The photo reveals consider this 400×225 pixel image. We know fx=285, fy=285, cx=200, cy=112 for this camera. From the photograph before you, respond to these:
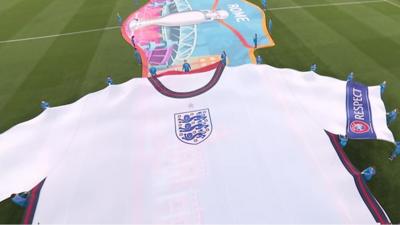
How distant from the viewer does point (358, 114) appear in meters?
8.82

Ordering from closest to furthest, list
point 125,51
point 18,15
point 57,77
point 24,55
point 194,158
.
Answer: point 194,158 → point 57,77 → point 125,51 → point 24,55 → point 18,15

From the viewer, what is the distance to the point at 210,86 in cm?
911

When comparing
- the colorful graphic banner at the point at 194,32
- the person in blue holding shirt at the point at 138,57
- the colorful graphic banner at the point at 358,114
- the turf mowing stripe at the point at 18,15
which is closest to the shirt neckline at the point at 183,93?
the colorful graphic banner at the point at 358,114

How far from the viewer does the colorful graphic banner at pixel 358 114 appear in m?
8.49

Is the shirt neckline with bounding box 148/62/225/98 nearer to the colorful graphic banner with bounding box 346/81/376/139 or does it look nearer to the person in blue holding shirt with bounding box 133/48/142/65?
the colorful graphic banner with bounding box 346/81/376/139

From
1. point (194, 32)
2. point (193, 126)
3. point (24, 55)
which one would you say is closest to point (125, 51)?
point (194, 32)

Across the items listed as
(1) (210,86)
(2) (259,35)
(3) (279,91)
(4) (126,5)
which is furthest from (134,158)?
(4) (126,5)

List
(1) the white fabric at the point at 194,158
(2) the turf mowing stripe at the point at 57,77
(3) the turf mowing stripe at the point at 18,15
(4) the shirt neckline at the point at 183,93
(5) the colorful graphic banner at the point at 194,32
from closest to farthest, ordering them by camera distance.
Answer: (1) the white fabric at the point at 194,158
(4) the shirt neckline at the point at 183,93
(2) the turf mowing stripe at the point at 57,77
(5) the colorful graphic banner at the point at 194,32
(3) the turf mowing stripe at the point at 18,15

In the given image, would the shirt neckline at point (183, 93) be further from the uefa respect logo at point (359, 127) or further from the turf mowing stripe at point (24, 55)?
the turf mowing stripe at point (24, 55)

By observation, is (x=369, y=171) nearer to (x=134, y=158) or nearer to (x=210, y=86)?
(x=210, y=86)

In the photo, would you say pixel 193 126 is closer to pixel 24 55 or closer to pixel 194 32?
pixel 194 32

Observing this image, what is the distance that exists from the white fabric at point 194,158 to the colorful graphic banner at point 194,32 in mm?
8859

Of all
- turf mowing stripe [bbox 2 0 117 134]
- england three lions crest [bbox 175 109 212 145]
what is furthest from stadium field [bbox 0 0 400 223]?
england three lions crest [bbox 175 109 212 145]

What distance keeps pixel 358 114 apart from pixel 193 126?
5168mm
